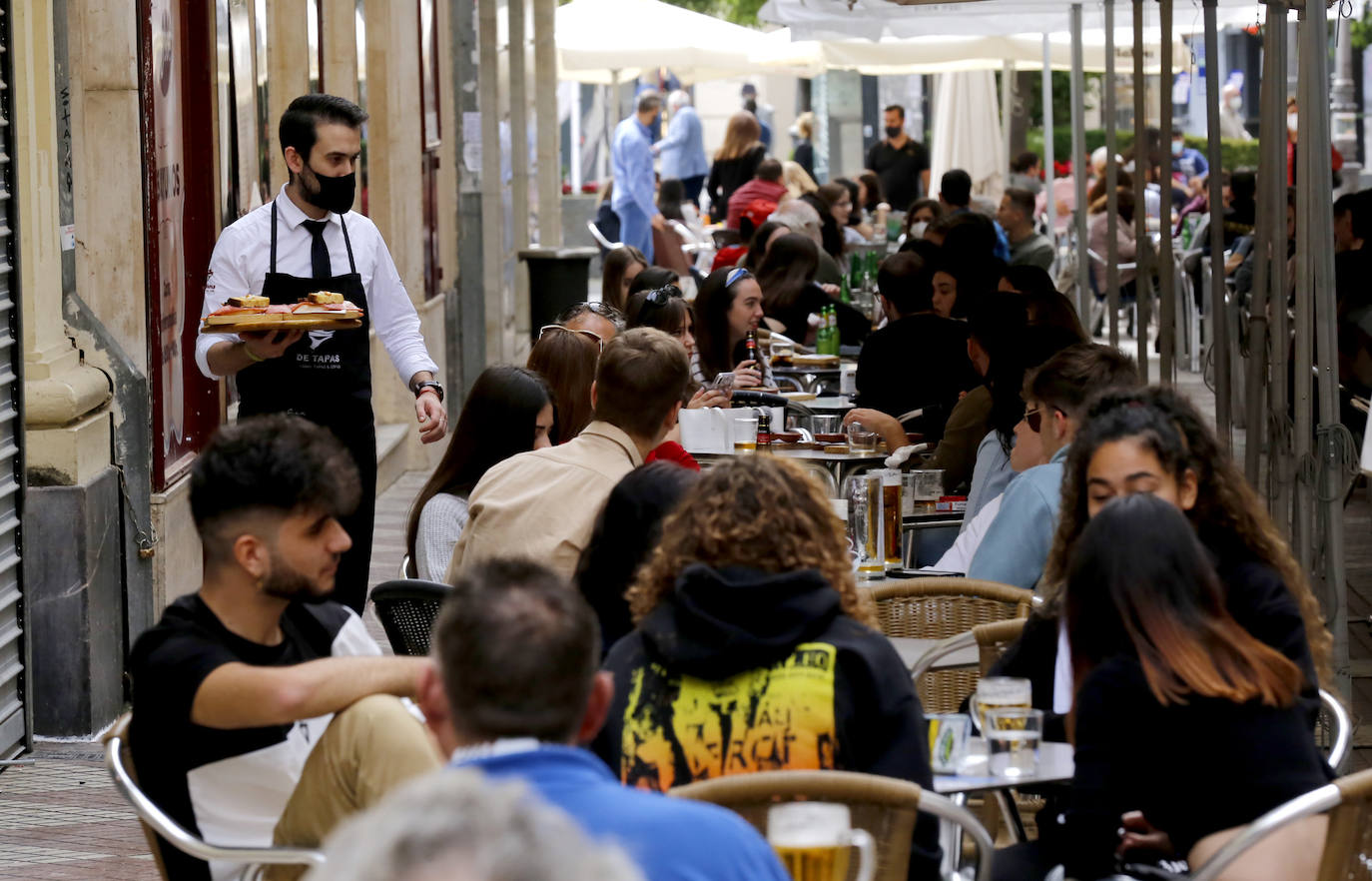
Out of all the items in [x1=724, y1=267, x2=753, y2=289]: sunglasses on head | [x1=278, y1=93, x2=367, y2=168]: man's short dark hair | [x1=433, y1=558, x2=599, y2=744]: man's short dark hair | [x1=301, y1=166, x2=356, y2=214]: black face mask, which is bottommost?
[x1=433, y1=558, x2=599, y2=744]: man's short dark hair

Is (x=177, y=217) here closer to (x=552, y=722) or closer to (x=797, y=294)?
(x=797, y=294)

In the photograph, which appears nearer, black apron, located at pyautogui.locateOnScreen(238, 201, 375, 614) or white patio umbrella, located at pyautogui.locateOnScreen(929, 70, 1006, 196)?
black apron, located at pyautogui.locateOnScreen(238, 201, 375, 614)

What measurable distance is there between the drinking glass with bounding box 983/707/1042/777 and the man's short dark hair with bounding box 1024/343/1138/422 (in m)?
1.52

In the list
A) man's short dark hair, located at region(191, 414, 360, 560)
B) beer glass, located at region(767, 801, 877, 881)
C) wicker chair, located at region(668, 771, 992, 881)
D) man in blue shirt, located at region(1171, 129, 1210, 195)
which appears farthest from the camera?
man in blue shirt, located at region(1171, 129, 1210, 195)

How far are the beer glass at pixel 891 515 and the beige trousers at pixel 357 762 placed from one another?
2375 millimetres

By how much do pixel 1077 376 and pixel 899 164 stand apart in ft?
62.1

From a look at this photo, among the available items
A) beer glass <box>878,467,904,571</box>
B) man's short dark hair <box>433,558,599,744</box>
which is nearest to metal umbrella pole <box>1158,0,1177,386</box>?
beer glass <box>878,467,904,571</box>

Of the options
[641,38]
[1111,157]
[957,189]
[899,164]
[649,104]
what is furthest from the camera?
[899,164]

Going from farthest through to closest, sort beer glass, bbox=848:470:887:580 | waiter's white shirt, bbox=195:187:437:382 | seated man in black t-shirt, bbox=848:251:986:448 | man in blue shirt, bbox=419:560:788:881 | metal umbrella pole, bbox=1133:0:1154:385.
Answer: metal umbrella pole, bbox=1133:0:1154:385 → seated man in black t-shirt, bbox=848:251:986:448 → waiter's white shirt, bbox=195:187:437:382 → beer glass, bbox=848:470:887:580 → man in blue shirt, bbox=419:560:788:881

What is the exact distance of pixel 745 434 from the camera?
6582 mm

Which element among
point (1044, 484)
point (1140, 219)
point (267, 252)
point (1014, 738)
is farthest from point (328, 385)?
point (1140, 219)

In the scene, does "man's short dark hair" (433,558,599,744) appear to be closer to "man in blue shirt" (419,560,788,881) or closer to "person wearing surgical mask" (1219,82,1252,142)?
"man in blue shirt" (419,560,788,881)

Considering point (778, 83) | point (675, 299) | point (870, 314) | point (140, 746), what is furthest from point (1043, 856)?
point (778, 83)

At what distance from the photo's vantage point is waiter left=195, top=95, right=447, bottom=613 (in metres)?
5.59
